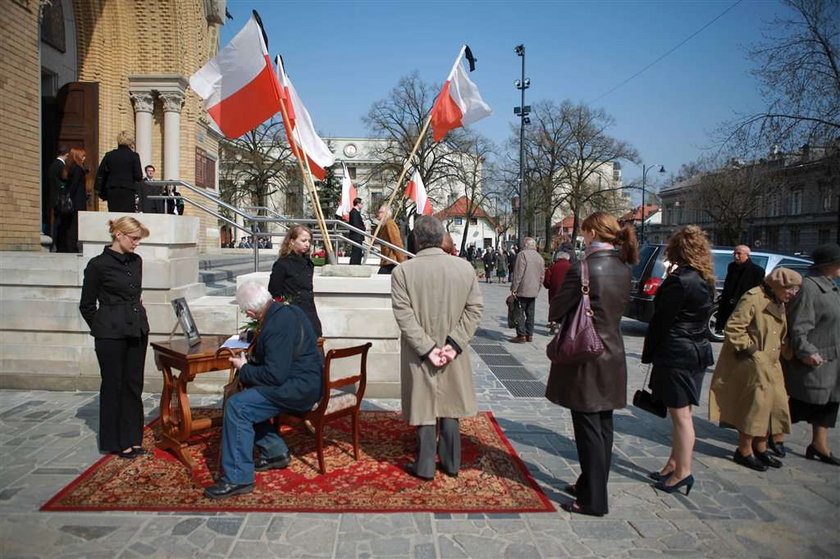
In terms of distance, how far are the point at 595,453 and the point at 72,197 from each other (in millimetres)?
8122

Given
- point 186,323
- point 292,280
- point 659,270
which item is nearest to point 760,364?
point 292,280

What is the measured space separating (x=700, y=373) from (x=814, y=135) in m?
17.0

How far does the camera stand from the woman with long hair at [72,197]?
8.29 metres

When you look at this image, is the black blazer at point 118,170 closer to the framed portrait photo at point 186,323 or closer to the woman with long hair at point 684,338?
the framed portrait photo at point 186,323

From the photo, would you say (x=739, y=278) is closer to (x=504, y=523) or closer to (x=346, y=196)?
(x=504, y=523)

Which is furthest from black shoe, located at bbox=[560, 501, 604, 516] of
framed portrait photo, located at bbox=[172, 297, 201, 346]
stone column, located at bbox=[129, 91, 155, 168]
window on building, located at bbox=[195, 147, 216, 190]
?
window on building, located at bbox=[195, 147, 216, 190]

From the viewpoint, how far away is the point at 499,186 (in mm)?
50688

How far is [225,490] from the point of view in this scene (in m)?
4.29

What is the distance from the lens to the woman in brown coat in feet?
13.2

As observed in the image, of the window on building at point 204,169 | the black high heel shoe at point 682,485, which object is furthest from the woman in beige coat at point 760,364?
the window on building at point 204,169

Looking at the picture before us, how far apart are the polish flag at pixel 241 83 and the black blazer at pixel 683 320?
538 cm

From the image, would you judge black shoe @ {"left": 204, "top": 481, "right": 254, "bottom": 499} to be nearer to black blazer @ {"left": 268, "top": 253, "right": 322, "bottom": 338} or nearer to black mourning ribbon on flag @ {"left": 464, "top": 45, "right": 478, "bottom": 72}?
black blazer @ {"left": 268, "top": 253, "right": 322, "bottom": 338}

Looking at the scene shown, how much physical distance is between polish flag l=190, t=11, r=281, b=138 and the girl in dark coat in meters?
2.30

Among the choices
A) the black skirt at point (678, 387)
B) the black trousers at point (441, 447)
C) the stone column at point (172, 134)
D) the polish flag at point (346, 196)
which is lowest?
the black trousers at point (441, 447)
